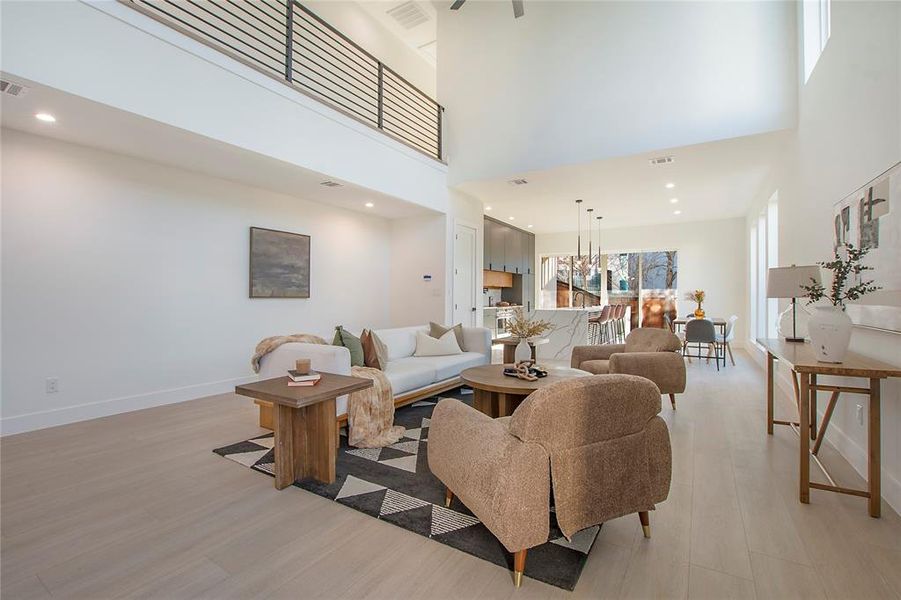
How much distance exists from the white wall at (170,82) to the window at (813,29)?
4.38 meters

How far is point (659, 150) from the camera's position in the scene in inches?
191

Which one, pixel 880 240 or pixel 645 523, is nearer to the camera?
pixel 645 523

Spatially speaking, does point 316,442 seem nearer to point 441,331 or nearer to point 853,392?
point 441,331

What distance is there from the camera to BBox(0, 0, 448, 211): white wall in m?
2.61

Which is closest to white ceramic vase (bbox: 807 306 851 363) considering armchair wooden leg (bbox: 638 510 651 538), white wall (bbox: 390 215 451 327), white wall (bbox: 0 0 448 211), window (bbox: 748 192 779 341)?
armchair wooden leg (bbox: 638 510 651 538)

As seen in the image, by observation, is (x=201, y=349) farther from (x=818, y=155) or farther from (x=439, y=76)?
(x=818, y=155)

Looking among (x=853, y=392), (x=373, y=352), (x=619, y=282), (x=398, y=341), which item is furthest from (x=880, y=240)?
(x=619, y=282)

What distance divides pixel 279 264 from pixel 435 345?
93.1 inches

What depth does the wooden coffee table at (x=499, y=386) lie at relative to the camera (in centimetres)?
285

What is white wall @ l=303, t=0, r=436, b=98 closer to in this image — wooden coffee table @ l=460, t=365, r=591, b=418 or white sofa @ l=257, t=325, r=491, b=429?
white sofa @ l=257, t=325, r=491, b=429

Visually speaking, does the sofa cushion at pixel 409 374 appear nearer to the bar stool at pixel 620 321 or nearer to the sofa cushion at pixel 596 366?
the sofa cushion at pixel 596 366

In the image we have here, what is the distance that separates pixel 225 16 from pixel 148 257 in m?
3.21

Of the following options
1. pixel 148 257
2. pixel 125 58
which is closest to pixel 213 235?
pixel 148 257

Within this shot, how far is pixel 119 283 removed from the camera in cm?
400
